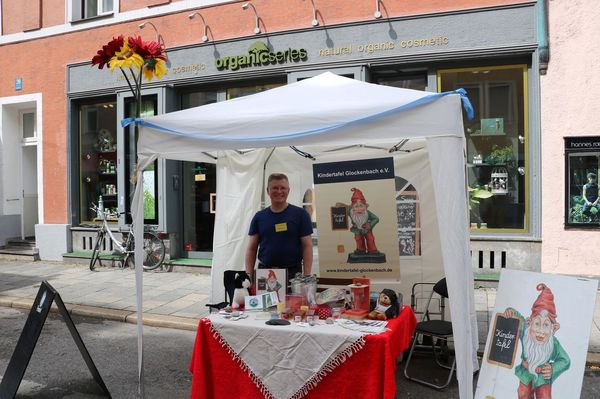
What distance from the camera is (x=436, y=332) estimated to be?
4.57m

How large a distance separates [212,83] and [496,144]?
543cm

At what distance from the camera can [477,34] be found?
838cm

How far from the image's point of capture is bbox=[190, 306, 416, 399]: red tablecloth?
3.35 metres

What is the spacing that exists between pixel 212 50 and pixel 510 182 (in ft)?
19.6

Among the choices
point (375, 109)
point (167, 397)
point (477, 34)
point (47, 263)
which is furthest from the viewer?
point (47, 263)

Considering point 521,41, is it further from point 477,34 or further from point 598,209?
point 598,209

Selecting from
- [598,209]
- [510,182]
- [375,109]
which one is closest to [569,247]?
[598,209]

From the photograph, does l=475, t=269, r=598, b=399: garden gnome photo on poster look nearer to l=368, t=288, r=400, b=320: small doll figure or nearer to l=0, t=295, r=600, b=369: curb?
l=368, t=288, r=400, b=320: small doll figure

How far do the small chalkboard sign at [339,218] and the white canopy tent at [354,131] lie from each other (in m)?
1.42

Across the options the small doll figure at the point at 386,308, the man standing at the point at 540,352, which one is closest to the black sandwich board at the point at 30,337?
the small doll figure at the point at 386,308

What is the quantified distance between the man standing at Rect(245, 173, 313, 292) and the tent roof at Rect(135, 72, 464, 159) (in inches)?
36.5

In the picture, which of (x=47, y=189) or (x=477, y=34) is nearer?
(x=477, y=34)

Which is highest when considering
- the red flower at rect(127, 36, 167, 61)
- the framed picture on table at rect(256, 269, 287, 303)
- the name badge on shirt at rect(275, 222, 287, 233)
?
the red flower at rect(127, 36, 167, 61)

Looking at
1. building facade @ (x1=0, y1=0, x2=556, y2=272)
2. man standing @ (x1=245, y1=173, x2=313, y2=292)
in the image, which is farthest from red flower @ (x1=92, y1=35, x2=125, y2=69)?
building facade @ (x1=0, y1=0, x2=556, y2=272)
